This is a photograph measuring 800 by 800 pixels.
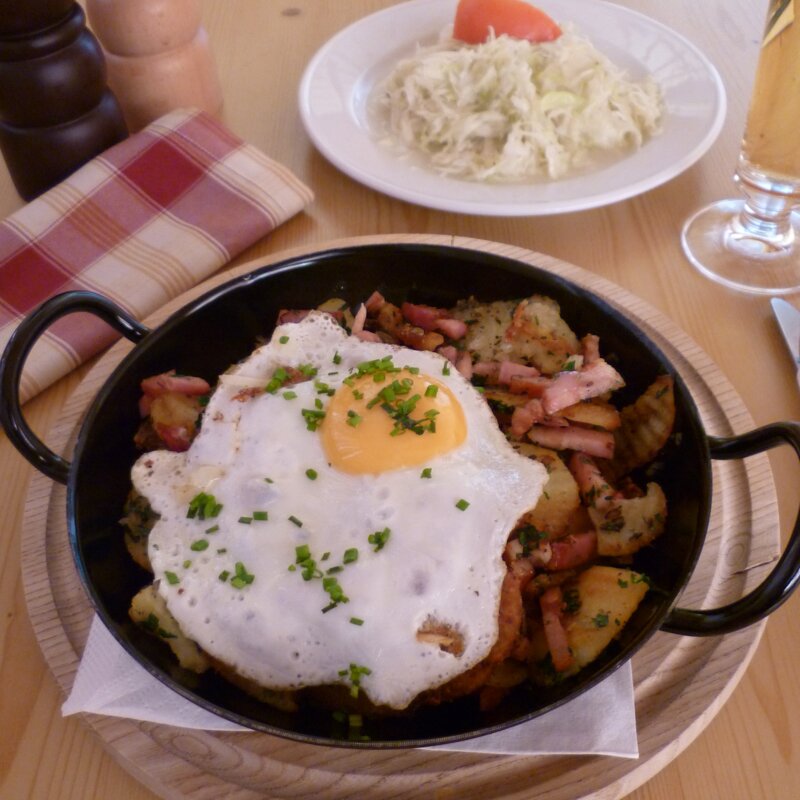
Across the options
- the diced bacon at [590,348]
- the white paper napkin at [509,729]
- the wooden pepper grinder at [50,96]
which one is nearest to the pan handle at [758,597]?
the white paper napkin at [509,729]

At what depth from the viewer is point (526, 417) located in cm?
144

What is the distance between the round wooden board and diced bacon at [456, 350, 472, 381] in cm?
56

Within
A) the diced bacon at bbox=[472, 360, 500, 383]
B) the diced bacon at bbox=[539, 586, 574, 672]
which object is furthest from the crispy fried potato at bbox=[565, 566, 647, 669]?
the diced bacon at bbox=[472, 360, 500, 383]

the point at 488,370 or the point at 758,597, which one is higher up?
the point at 758,597

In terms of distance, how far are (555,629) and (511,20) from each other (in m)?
2.17

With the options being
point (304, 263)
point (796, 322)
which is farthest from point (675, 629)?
point (796, 322)

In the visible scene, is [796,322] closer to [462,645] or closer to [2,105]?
[462,645]

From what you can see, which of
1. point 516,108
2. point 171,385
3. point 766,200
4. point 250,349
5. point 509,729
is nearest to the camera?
point 509,729

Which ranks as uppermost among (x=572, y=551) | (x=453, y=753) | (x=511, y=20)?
(x=511, y=20)

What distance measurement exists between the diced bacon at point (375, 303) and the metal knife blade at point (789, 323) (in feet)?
3.34

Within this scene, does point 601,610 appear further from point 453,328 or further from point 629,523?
point 453,328

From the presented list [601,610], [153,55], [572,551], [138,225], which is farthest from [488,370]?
[153,55]

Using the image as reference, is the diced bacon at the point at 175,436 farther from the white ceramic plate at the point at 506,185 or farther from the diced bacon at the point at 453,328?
the white ceramic plate at the point at 506,185

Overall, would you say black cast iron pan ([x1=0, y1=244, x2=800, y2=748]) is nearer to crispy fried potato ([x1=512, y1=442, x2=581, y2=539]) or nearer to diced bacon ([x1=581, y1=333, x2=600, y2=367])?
diced bacon ([x1=581, y1=333, x2=600, y2=367])
